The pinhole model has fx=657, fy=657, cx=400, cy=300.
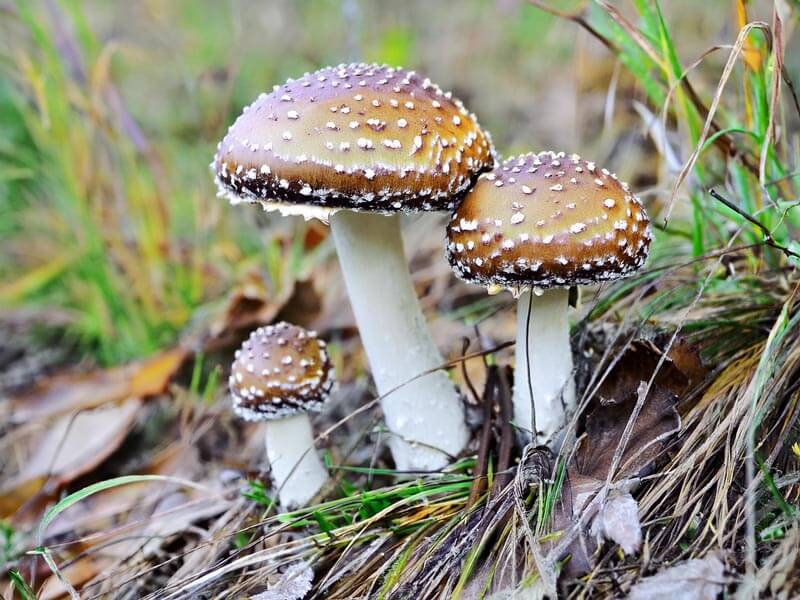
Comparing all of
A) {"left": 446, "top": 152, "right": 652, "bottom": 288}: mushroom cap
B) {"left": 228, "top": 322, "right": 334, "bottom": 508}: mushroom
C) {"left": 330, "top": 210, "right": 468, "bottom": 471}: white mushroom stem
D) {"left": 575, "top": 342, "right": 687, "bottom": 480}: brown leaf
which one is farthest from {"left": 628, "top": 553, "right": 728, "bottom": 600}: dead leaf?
{"left": 228, "top": 322, "right": 334, "bottom": 508}: mushroom

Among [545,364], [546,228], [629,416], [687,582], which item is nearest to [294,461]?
[545,364]

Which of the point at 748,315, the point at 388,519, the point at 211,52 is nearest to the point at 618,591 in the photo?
the point at 388,519

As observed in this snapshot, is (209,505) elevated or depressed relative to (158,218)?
depressed

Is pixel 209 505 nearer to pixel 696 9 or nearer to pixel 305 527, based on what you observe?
pixel 305 527

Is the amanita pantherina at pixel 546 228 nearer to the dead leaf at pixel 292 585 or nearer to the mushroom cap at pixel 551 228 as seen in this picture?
the mushroom cap at pixel 551 228

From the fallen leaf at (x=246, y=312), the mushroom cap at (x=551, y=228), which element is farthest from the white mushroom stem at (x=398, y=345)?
the fallen leaf at (x=246, y=312)
